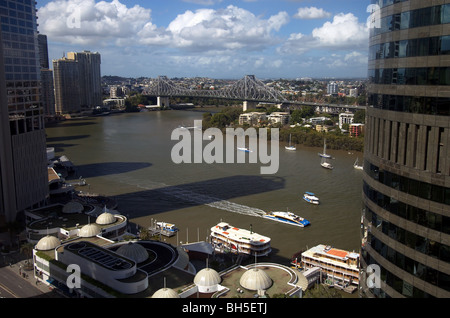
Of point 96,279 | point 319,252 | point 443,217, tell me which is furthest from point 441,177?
point 319,252

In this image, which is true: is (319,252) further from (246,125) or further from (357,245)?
(246,125)

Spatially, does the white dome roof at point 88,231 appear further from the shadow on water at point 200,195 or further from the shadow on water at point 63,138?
the shadow on water at point 63,138

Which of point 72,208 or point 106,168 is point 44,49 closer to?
point 106,168

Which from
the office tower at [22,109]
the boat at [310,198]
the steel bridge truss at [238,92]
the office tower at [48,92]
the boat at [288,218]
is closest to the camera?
the office tower at [22,109]

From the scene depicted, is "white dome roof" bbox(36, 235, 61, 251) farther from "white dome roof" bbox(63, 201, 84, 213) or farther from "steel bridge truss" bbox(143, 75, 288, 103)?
"steel bridge truss" bbox(143, 75, 288, 103)

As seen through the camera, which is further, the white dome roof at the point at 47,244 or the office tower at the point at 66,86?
the office tower at the point at 66,86

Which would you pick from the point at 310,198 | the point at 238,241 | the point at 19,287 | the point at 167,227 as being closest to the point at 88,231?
the point at 19,287


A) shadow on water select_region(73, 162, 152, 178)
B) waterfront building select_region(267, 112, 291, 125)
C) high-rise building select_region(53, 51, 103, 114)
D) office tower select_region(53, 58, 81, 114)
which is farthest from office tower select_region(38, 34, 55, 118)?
shadow on water select_region(73, 162, 152, 178)

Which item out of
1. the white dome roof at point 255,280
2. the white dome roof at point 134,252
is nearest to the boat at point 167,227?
the white dome roof at point 134,252
